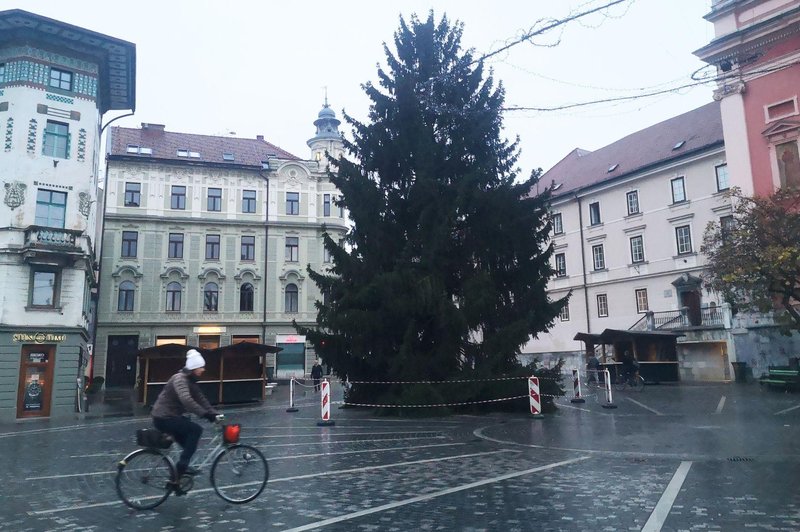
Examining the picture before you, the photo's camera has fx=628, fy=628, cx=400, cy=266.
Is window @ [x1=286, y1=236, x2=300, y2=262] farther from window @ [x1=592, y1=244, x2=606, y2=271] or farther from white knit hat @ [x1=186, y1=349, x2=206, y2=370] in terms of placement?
white knit hat @ [x1=186, y1=349, x2=206, y2=370]

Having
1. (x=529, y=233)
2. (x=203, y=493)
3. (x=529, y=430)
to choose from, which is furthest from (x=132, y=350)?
(x=203, y=493)

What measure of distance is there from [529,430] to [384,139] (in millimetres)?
11660

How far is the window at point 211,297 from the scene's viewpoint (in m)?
48.3

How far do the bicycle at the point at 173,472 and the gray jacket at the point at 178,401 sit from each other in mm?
258

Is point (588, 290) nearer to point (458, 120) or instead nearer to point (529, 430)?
point (458, 120)

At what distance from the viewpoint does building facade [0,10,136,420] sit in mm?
26703

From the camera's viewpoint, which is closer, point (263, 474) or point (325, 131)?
point (263, 474)

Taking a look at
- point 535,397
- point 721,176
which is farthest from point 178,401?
point 721,176

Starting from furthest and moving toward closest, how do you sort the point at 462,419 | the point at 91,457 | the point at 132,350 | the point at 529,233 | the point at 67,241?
the point at 132,350 → the point at 67,241 → the point at 529,233 → the point at 462,419 → the point at 91,457

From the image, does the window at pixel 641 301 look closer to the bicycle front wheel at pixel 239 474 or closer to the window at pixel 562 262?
the window at pixel 562 262

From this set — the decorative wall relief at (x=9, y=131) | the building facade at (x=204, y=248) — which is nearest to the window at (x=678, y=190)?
the building facade at (x=204, y=248)

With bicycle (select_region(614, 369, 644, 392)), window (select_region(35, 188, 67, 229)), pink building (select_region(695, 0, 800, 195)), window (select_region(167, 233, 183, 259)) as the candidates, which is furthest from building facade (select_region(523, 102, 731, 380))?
window (select_region(167, 233, 183, 259))

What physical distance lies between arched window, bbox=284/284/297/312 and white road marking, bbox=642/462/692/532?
137 feet

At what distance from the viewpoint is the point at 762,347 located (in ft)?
108
